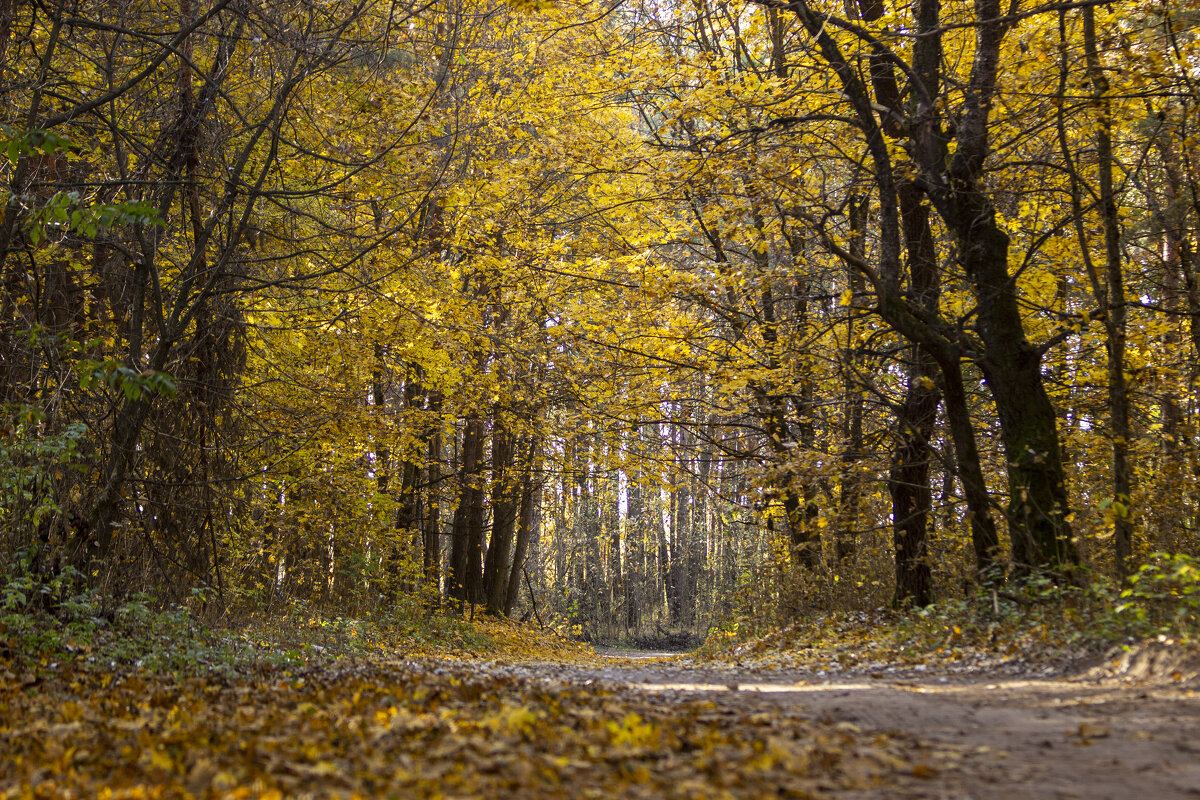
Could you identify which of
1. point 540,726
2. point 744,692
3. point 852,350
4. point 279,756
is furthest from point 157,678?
point 852,350

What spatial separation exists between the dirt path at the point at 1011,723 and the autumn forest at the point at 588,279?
9.17 ft

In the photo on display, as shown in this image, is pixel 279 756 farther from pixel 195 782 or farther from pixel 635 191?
pixel 635 191

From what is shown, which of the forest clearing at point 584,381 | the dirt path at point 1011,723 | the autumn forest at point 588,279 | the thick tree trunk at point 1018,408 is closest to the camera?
the dirt path at point 1011,723

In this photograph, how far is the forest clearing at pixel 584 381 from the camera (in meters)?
4.38

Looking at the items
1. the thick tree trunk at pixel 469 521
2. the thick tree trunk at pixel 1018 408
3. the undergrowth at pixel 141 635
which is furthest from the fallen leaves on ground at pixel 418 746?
the thick tree trunk at pixel 469 521

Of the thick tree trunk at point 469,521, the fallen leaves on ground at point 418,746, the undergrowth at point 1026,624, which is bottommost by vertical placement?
the fallen leaves on ground at point 418,746

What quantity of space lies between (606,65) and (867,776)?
11.4 metres

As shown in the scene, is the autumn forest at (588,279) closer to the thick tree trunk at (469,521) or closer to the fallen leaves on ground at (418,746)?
the thick tree trunk at (469,521)

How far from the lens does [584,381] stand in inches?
631

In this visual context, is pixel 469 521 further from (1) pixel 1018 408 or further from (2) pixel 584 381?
(1) pixel 1018 408

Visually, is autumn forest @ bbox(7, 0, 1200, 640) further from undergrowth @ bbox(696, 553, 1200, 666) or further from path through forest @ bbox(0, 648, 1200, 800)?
path through forest @ bbox(0, 648, 1200, 800)

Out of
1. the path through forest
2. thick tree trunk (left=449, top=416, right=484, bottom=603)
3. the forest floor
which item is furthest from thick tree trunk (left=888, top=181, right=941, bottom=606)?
thick tree trunk (left=449, top=416, right=484, bottom=603)

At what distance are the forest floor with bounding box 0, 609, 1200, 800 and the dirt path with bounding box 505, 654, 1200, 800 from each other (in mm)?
17

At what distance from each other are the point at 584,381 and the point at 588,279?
2809 millimetres
